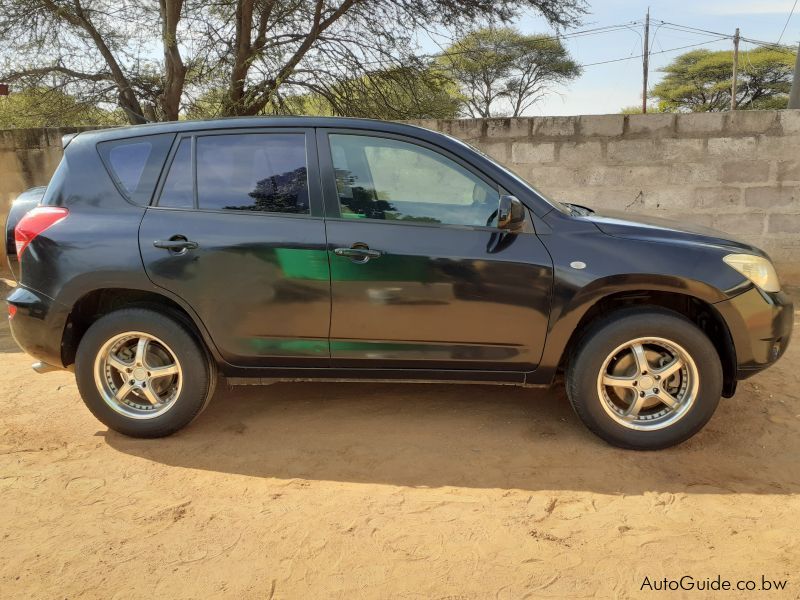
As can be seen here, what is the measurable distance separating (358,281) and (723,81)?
39924 mm

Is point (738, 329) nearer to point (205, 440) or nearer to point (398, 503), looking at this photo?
point (398, 503)

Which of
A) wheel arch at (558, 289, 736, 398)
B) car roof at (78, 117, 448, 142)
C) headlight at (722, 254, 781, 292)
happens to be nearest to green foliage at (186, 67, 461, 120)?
car roof at (78, 117, 448, 142)

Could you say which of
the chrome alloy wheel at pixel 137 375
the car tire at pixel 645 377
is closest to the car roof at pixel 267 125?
the chrome alloy wheel at pixel 137 375

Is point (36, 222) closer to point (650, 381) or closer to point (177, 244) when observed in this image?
point (177, 244)

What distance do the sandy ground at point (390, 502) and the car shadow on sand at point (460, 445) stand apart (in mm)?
13

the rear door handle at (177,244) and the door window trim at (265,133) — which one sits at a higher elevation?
the door window trim at (265,133)

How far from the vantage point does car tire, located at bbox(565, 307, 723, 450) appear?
10.7ft

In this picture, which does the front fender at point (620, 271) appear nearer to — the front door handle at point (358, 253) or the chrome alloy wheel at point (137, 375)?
the front door handle at point (358, 253)

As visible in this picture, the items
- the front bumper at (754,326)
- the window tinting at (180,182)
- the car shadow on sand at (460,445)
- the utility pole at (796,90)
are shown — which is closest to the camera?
the car shadow on sand at (460,445)

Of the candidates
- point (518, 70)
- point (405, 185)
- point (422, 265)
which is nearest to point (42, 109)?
point (405, 185)

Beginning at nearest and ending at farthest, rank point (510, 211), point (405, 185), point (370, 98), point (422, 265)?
1. point (510, 211)
2. point (422, 265)
3. point (405, 185)
4. point (370, 98)

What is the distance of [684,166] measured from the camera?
694 cm

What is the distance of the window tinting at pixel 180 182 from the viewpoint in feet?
11.4

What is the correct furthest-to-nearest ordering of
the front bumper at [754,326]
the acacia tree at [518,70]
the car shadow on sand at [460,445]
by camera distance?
1. the acacia tree at [518,70]
2. the front bumper at [754,326]
3. the car shadow on sand at [460,445]
